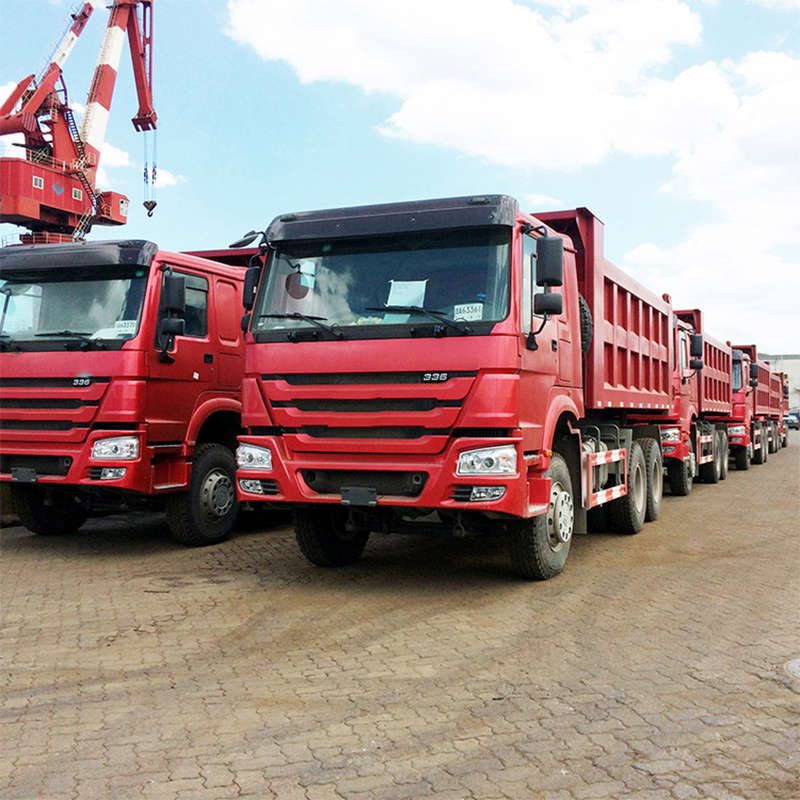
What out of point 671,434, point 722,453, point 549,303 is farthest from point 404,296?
point 722,453

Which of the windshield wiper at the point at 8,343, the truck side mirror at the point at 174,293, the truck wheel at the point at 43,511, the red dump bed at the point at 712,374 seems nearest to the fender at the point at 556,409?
the truck side mirror at the point at 174,293

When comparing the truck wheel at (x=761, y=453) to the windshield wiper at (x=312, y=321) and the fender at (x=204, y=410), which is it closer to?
the fender at (x=204, y=410)

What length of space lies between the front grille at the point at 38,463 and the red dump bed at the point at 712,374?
37.8 ft

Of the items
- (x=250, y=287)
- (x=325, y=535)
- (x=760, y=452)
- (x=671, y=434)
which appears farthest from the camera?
(x=760, y=452)

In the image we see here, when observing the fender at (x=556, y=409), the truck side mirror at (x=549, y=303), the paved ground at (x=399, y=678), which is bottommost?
the paved ground at (x=399, y=678)

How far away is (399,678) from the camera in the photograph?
4660mm

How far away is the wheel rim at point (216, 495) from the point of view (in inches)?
353

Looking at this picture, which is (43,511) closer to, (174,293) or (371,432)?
(174,293)

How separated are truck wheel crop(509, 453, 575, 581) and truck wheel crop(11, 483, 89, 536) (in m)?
5.01

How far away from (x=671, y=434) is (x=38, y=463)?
9.32 m

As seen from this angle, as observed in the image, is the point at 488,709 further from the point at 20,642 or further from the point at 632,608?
the point at 20,642

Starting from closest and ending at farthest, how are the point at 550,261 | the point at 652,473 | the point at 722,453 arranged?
1. the point at 550,261
2. the point at 652,473
3. the point at 722,453

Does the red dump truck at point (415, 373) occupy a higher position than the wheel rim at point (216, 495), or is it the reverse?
the red dump truck at point (415, 373)

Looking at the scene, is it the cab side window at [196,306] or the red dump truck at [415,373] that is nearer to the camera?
the red dump truck at [415,373]
